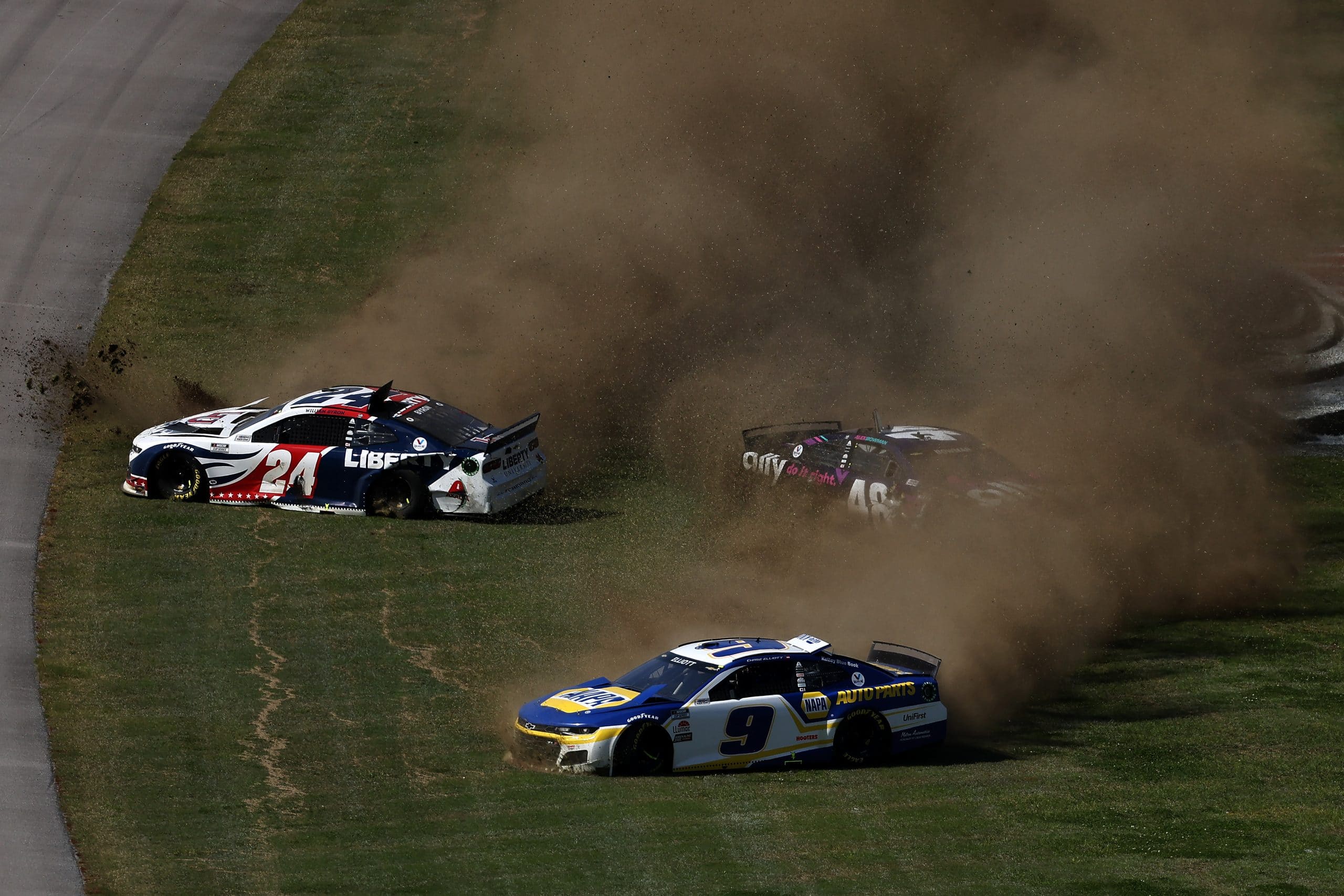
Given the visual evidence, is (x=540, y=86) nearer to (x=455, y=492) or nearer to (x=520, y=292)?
(x=520, y=292)

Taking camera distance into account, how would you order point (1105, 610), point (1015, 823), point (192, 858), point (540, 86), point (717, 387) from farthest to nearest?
point (540, 86)
point (717, 387)
point (1105, 610)
point (1015, 823)
point (192, 858)

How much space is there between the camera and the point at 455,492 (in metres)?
20.4

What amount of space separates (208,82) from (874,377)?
17683mm

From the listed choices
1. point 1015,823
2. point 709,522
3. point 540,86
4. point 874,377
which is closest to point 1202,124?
point 874,377

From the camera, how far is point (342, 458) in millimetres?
20328

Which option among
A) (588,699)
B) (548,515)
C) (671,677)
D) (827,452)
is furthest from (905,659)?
(548,515)

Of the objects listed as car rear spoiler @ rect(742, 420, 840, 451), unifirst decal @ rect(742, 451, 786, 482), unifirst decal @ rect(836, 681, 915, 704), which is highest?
car rear spoiler @ rect(742, 420, 840, 451)

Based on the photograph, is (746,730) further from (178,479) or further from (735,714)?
(178,479)

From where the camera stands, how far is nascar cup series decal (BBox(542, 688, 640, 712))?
45.7 ft

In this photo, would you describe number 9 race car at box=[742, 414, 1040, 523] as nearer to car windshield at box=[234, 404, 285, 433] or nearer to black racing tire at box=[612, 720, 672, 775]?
car windshield at box=[234, 404, 285, 433]

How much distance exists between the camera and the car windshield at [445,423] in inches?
802

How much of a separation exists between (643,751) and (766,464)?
8520 mm

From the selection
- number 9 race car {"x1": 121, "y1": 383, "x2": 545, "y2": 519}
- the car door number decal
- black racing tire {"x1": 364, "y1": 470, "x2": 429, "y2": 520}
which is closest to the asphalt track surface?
number 9 race car {"x1": 121, "y1": 383, "x2": 545, "y2": 519}

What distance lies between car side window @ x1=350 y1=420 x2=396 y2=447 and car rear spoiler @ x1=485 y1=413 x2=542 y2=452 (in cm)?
120
